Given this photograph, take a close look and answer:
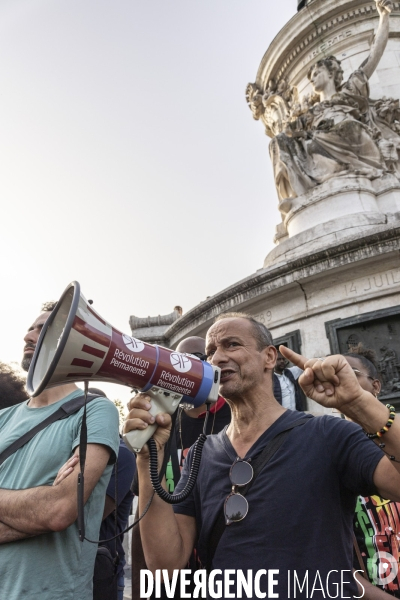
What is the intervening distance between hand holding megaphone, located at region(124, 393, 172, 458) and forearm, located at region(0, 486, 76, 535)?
1.30 feet

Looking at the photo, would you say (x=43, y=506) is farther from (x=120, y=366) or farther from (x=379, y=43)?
(x=379, y=43)

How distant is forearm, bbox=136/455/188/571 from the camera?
1954 mm

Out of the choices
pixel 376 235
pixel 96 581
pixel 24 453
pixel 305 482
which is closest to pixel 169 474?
pixel 96 581

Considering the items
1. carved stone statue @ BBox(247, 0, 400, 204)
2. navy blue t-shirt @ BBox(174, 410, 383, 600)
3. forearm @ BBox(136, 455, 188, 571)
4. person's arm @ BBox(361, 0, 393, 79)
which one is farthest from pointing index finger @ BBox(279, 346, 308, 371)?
person's arm @ BBox(361, 0, 393, 79)

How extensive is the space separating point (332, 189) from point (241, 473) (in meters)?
7.71

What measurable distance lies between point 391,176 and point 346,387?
8.31 metres

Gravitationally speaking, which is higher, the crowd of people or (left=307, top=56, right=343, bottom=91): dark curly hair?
(left=307, top=56, right=343, bottom=91): dark curly hair

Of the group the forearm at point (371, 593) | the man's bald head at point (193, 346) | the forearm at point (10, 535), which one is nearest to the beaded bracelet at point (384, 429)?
the forearm at point (371, 593)

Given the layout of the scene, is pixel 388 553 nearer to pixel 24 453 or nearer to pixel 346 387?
pixel 346 387

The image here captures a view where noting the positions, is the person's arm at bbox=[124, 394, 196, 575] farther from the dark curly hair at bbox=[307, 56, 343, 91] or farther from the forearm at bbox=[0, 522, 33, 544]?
the dark curly hair at bbox=[307, 56, 343, 91]

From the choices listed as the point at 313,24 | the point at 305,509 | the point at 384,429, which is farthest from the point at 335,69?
the point at 305,509

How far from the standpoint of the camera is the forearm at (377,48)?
990cm

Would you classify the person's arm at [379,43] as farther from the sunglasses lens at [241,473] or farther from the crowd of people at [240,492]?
the sunglasses lens at [241,473]

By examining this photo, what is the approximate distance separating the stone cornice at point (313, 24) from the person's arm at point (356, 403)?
1228 cm
